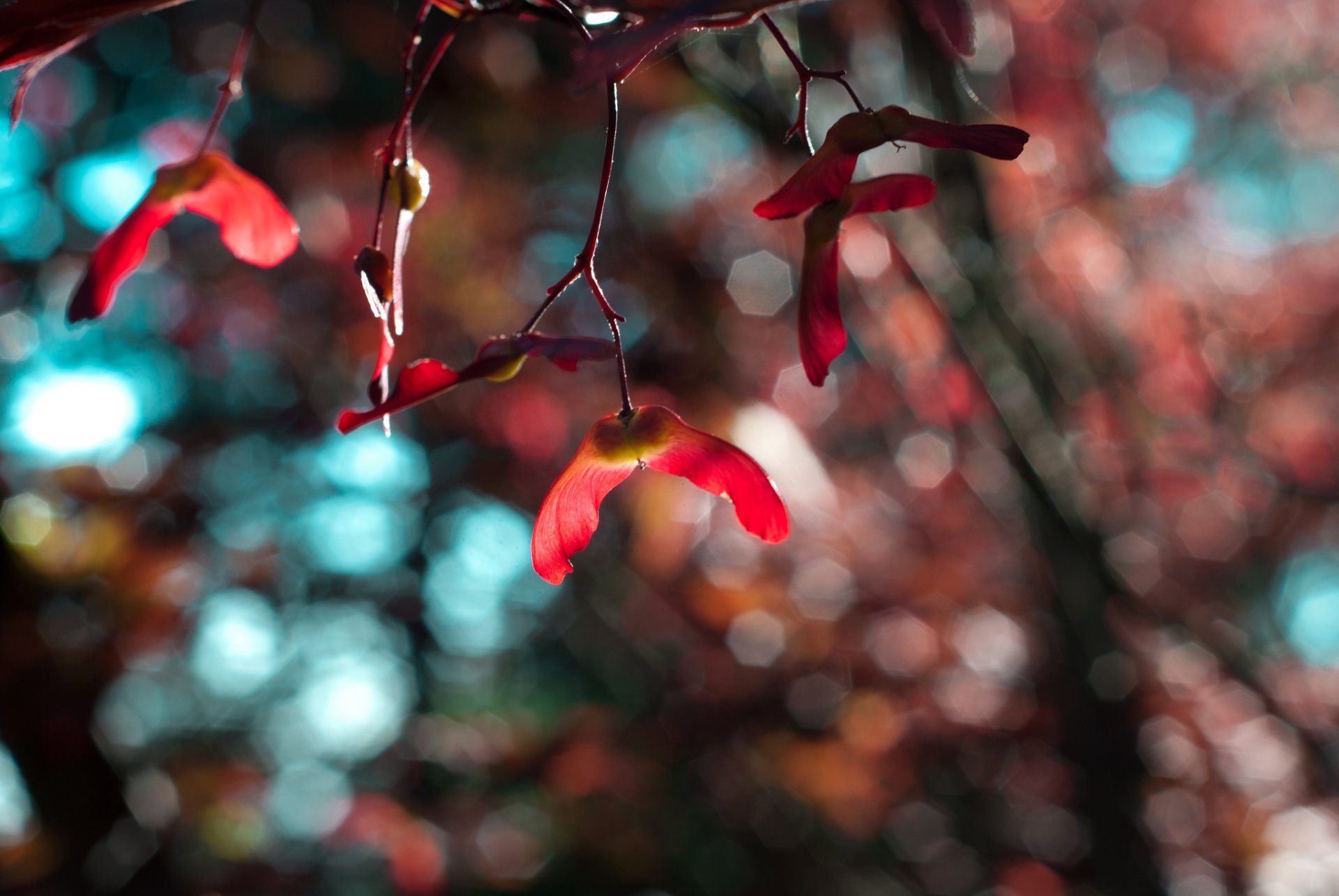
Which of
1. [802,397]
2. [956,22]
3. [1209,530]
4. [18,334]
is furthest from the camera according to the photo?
[1209,530]

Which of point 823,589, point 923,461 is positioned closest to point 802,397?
point 923,461

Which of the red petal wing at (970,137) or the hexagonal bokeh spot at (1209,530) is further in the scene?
the hexagonal bokeh spot at (1209,530)

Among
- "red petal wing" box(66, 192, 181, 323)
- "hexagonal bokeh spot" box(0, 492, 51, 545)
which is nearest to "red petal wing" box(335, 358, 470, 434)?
"red petal wing" box(66, 192, 181, 323)

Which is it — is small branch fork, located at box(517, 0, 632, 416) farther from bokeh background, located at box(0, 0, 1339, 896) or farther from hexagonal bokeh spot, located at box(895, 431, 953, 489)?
hexagonal bokeh spot, located at box(895, 431, 953, 489)

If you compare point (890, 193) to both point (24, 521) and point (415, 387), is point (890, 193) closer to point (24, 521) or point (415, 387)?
point (415, 387)

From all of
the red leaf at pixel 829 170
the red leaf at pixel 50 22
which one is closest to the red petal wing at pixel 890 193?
the red leaf at pixel 829 170

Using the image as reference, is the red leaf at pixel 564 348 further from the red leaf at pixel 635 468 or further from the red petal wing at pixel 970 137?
the red petal wing at pixel 970 137
